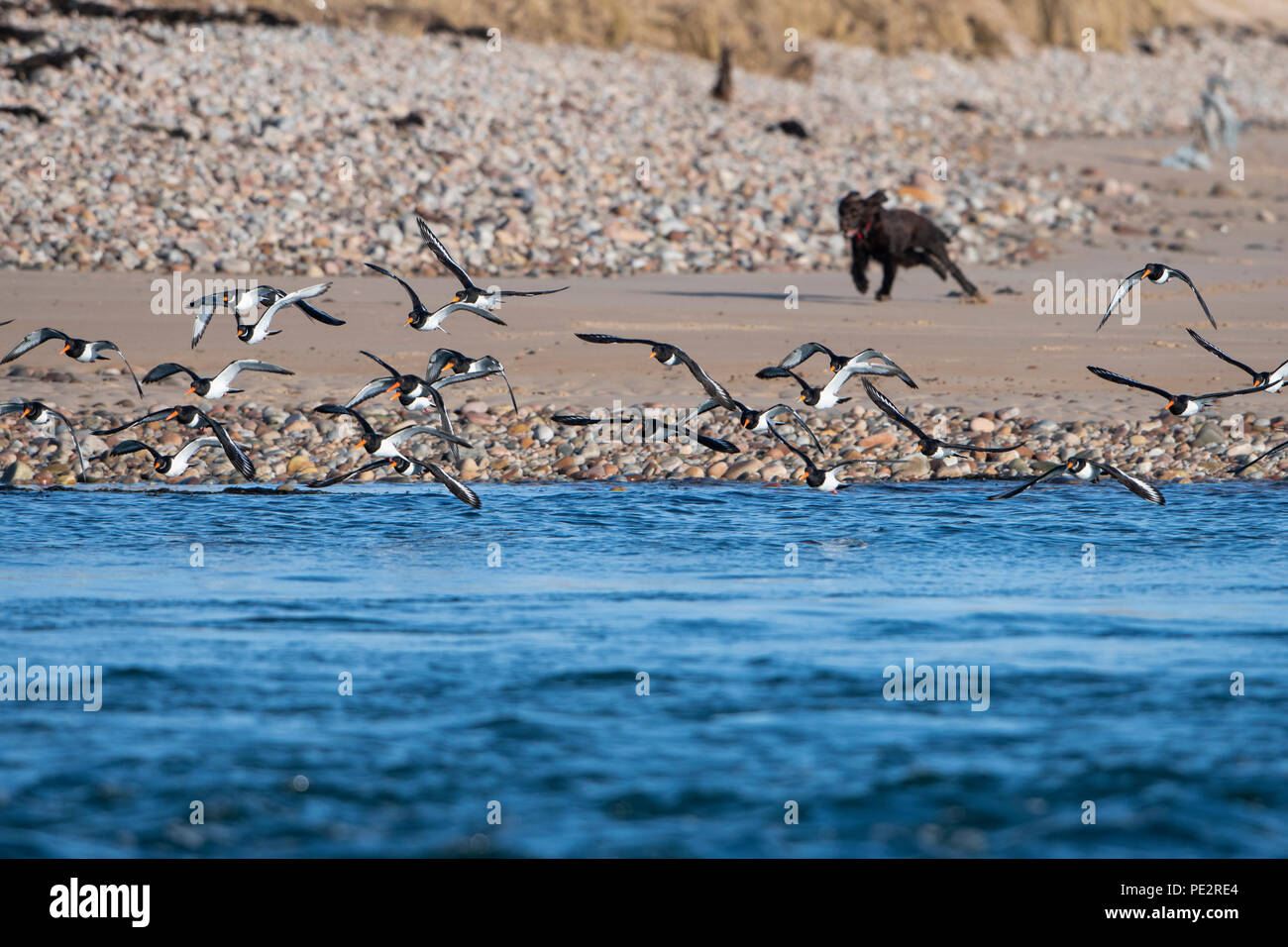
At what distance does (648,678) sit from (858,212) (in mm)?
12185

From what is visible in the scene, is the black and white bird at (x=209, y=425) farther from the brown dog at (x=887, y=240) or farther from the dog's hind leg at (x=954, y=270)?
the dog's hind leg at (x=954, y=270)

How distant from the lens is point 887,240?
2000cm

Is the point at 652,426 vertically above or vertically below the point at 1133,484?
above

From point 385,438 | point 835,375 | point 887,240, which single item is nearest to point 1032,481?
point 835,375

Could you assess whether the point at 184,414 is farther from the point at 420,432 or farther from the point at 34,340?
the point at 420,432

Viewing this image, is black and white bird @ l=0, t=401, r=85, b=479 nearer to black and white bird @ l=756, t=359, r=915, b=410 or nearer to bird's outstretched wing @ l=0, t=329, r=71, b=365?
bird's outstretched wing @ l=0, t=329, r=71, b=365

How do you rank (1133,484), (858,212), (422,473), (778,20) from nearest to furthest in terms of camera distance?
(1133,484) < (422,473) < (858,212) < (778,20)

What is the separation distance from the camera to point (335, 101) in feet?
94.4

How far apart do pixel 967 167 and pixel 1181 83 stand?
86.4 feet

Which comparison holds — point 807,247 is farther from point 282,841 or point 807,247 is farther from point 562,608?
point 282,841

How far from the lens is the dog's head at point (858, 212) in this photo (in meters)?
20.0

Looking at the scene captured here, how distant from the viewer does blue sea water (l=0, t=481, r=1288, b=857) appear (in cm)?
727

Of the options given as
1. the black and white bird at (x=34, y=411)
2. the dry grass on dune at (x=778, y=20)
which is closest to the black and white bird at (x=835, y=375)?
the black and white bird at (x=34, y=411)

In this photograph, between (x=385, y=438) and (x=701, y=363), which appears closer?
(x=385, y=438)
